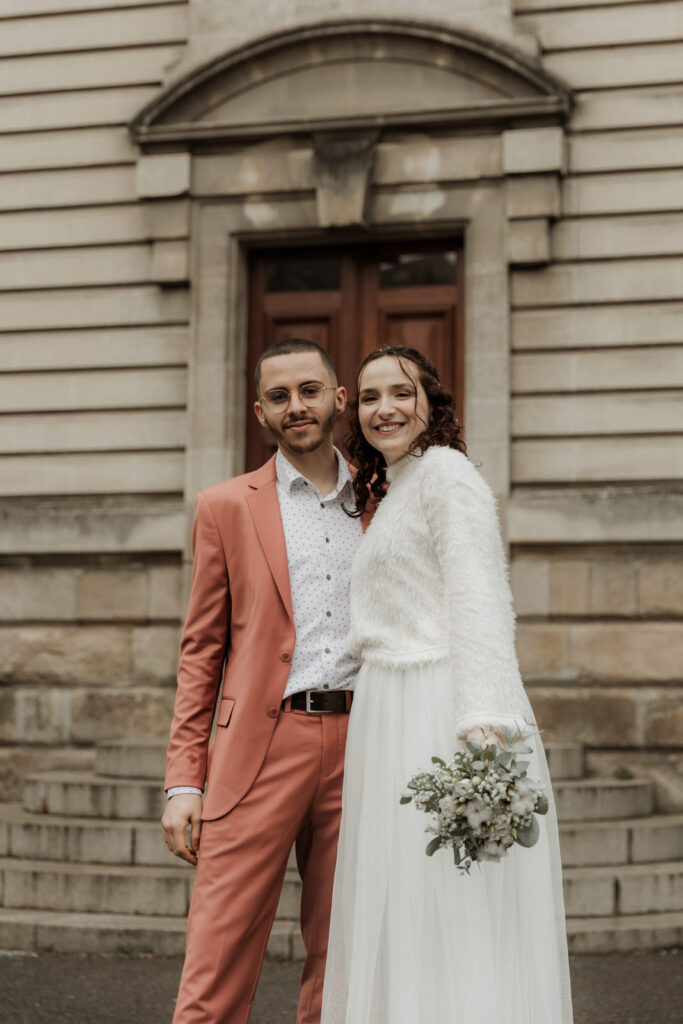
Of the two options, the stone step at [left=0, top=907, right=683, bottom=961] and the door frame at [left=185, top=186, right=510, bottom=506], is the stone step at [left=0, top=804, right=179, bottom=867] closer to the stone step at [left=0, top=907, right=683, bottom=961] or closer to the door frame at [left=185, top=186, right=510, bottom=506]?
the stone step at [left=0, top=907, right=683, bottom=961]

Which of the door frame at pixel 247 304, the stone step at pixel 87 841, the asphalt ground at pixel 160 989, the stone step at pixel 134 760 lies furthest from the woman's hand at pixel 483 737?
the door frame at pixel 247 304

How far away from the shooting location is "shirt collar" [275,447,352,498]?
333cm

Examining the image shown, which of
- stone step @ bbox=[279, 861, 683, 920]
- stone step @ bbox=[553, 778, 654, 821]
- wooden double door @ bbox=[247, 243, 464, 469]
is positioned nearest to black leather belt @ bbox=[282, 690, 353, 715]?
stone step @ bbox=[279, 861, 683, 920]


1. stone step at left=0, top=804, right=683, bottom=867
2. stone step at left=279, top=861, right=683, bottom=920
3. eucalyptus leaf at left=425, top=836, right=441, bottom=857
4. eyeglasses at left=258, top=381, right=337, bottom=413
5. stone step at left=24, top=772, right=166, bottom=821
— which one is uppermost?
eyeglasses at left=258, top=381, right=337, bottom=413

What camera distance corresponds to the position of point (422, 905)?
272 centimetres

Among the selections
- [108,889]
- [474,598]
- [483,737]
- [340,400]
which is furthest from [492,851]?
[108,889]

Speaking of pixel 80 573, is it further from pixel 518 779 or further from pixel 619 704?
pixel 518 779

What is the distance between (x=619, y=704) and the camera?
24.5 feet

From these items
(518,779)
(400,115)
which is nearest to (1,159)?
(400,115)

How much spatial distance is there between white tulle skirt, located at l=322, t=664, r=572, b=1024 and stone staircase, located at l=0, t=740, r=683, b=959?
2741 millimetres

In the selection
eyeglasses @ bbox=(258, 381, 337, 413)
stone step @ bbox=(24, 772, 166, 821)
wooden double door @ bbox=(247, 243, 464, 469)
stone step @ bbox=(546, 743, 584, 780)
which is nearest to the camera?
eyeglasses @ bbox=(258, 381, 337, 413)

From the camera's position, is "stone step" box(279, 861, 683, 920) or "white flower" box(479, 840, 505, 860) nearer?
"white flower" box(479, 840, 505, 860)

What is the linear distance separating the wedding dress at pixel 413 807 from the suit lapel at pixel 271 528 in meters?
0.23

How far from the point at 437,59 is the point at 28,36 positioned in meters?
2.97
